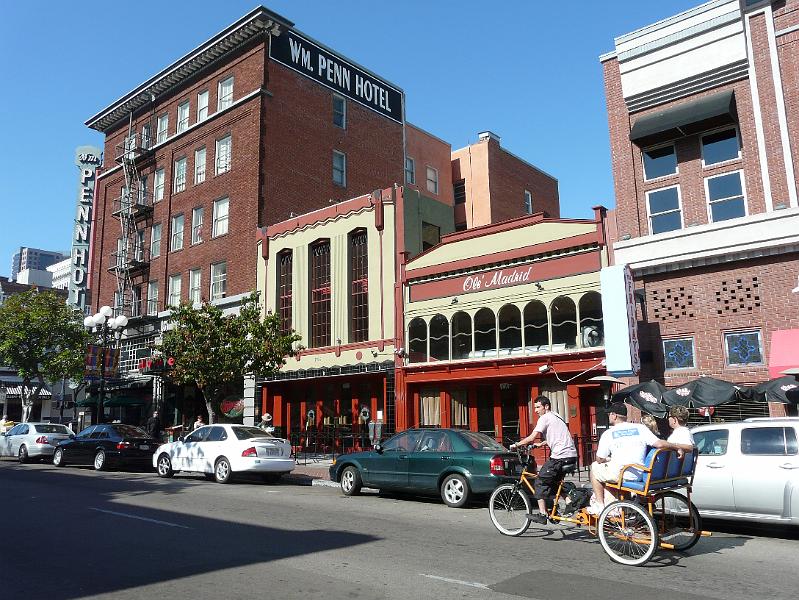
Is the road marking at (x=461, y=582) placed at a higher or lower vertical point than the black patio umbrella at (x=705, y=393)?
lower

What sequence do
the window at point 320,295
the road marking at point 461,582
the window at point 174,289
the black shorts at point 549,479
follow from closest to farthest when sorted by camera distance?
the road marking at point 461,582 → the black shorts at point 549,479 → the window at point 320,295 → the window at point 174,289

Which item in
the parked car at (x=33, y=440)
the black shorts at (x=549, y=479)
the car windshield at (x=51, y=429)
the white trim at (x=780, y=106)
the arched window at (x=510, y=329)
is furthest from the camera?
the car windshield at (x=51, y=429)

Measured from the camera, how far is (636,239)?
1942 cm

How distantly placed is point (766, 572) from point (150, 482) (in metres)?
14.5

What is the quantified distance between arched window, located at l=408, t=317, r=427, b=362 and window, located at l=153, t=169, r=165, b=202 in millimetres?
20025

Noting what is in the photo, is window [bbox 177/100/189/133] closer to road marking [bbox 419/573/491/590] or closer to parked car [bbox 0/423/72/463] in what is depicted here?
parked car [bbox 0/423/72/463]

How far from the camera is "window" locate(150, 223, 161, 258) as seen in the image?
1490 inches

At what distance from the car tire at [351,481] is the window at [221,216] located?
20781 mm

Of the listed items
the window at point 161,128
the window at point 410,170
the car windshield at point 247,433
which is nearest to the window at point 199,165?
the window at point 161,128

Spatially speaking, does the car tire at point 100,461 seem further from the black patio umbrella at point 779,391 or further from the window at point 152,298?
the black patio umbrella at point 779,391

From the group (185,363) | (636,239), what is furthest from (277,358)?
(636,239)

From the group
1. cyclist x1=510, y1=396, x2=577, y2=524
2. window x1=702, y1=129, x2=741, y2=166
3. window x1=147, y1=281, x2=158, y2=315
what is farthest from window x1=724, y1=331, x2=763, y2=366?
window x1=147, y1=281, x2=158, y2=315

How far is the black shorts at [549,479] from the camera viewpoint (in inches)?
352

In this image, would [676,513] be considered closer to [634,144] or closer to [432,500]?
[432,500]
